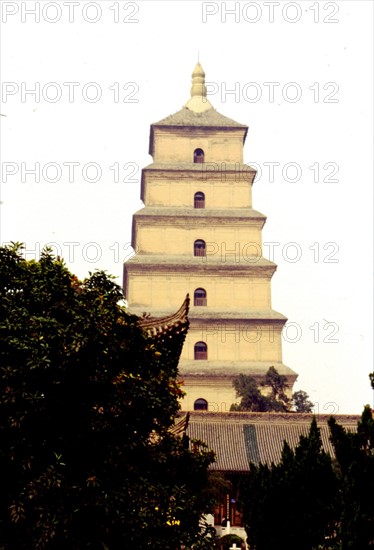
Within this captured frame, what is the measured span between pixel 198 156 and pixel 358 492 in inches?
1333

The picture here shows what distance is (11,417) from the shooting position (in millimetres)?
10312

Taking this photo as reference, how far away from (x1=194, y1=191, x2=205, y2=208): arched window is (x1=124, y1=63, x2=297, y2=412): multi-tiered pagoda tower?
4 centimetres

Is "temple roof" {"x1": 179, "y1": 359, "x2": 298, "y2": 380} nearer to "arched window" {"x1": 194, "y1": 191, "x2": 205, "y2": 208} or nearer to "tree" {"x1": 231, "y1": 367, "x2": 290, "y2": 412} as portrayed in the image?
"tree" {"x1": 231, "y1": 367, "x2": 290, "y2": 412}

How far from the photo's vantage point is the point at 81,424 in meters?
10.6

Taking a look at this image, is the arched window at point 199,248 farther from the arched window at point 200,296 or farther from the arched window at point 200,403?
the arched window at point 200,403

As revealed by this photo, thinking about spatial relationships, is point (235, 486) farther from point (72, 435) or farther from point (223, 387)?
point (72, 435)

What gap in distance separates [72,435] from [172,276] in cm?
3306

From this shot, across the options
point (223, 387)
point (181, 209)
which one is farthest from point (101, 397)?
point (181, 209)

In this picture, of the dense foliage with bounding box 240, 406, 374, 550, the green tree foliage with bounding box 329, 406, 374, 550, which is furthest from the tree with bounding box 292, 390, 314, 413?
the green tree foliage with bounding box 329, 406, 374, 550

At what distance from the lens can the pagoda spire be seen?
47.9m

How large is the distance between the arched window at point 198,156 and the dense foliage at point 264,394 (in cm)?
1074

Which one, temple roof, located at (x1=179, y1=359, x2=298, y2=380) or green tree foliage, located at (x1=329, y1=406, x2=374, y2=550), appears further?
temple roof, located at (x1=179, y1=359, x2=298, y2=380)

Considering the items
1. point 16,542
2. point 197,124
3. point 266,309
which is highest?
point 197,124

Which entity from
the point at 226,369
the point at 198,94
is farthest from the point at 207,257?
the point at 198,94
